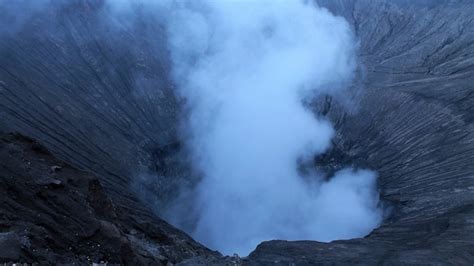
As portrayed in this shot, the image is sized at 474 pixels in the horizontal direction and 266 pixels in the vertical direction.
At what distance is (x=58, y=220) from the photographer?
2056cm

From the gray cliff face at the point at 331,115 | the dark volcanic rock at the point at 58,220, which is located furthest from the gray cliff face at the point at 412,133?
the dark volcanic rock at the point at 58,220

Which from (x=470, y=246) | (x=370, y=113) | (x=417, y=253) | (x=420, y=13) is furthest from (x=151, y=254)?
(x=420, y=13)

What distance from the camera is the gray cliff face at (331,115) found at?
30531mm

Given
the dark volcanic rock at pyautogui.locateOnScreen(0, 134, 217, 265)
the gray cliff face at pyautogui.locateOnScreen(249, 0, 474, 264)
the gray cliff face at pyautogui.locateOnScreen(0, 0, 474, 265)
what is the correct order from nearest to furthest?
the dark volcanic rock at pyautogui.locateOnScreen(0, 134, 217, 265) → the gray cliff face at pyautogui.locateOnScreen(249, 0, 474, 264) → the gray cliff face at pyautogui.locateOnScreen(0, 0, 474, 265)

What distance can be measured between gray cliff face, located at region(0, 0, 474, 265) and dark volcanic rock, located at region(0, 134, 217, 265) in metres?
3.53

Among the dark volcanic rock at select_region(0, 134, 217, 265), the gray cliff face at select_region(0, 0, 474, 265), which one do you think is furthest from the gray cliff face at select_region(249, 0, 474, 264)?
the dark volcanic rock at select_region(0, 134, 217, 265)

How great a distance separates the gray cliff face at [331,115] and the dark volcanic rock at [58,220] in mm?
3535

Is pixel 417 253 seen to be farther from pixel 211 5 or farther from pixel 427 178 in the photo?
pixel 211 5

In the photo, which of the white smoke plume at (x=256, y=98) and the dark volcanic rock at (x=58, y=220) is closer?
the dark volcanic rock at (x=58, y=220)

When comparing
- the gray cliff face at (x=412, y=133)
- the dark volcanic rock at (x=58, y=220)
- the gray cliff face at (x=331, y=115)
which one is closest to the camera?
the dark volcanic rock at (x=58, y=220)

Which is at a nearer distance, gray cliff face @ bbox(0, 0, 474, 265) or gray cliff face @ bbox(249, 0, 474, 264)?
gray cliff face @ bbox(249, 0, 474, 264)

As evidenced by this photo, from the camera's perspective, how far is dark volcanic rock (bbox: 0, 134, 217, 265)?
17.6 metres

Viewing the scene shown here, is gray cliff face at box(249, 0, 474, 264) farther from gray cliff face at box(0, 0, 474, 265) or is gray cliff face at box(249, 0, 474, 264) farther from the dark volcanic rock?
the dark volcanic rock

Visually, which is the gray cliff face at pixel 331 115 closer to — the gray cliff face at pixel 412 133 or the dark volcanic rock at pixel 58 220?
the gray cliff face at pixel 412 133
